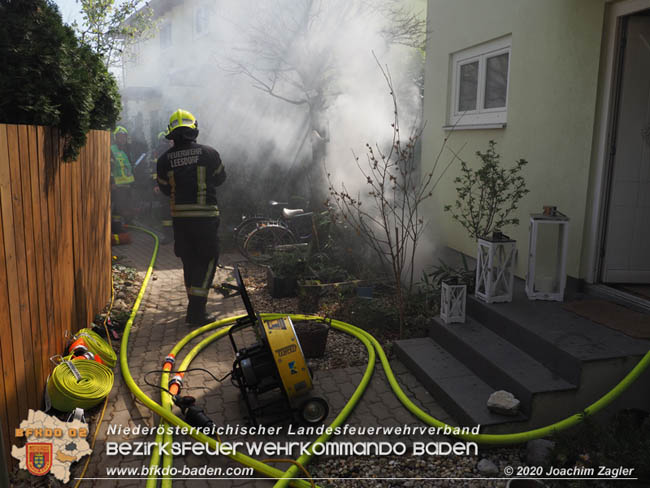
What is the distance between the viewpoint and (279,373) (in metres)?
3.70

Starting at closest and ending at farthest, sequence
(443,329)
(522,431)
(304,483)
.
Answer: (304,483) < (522,431) < (443,329)

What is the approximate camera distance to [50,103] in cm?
419

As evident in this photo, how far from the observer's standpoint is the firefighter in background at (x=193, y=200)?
585 centimetres

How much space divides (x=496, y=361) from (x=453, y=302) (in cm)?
90

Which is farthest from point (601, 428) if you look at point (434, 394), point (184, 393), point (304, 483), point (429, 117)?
point (429, 117)

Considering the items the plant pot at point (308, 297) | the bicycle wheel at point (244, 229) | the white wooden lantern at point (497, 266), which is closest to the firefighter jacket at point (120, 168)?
the bicycle wheel at point (244, 229)

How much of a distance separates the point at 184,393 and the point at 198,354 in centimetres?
81

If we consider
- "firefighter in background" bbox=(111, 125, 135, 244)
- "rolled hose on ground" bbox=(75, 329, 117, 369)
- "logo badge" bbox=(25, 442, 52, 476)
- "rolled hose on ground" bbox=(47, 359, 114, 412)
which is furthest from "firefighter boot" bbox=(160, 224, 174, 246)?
"logo badge" bbox=(25, 442, 52, 476)

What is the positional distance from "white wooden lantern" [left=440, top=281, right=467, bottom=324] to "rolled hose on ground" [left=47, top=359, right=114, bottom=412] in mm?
3120

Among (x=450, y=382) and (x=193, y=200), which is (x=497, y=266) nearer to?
(x=450, y=382)

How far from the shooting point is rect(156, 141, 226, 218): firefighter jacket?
5840mm

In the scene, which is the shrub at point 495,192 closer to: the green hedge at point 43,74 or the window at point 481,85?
the window at point 481,85

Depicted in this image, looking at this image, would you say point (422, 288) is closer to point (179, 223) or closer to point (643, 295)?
point (643, 295)

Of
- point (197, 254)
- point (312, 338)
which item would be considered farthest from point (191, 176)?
point (312, 338)
